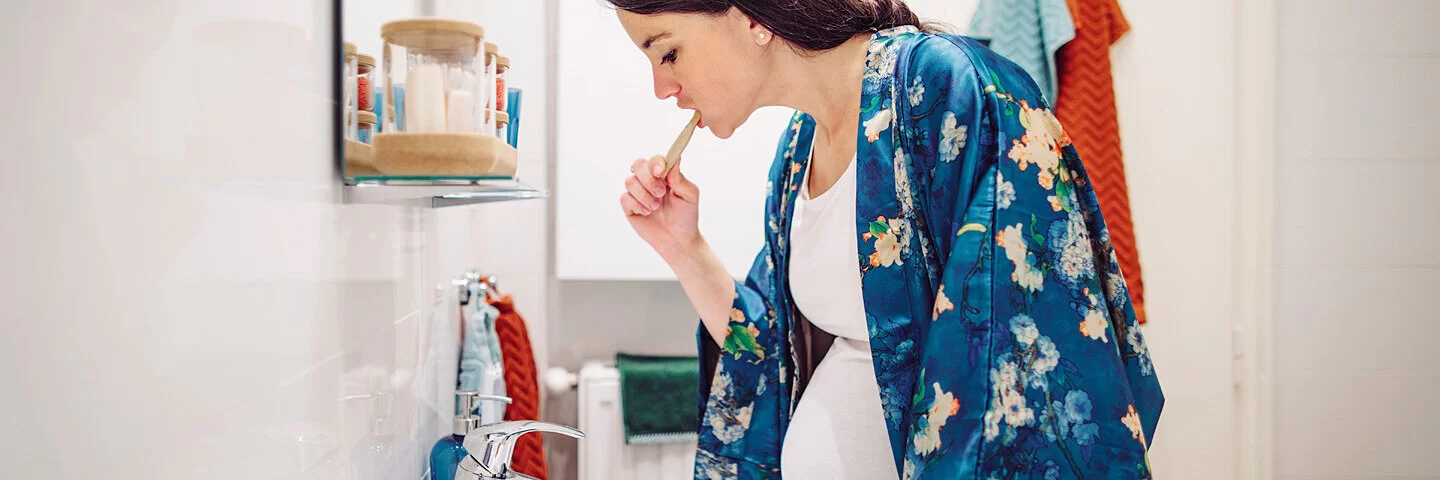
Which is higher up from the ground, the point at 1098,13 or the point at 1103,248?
the point at 1098,13

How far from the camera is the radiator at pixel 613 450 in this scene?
1.48 m

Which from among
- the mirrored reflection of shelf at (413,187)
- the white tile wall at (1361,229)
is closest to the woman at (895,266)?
the mirrored reflection of shelf at (413,187)

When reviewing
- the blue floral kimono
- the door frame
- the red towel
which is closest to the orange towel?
the door frame

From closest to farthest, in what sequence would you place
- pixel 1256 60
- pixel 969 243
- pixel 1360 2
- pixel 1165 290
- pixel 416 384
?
pixel 969 243 < pixel 416 384 < pixel 1360 2 < pixel 1256 60 < pixel 1165 290

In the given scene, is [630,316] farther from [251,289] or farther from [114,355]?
[114,355]

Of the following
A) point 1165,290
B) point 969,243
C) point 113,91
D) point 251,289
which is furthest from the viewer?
point 1165,290

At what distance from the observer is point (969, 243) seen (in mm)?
610

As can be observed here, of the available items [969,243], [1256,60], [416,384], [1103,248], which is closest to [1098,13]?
[1256,60]

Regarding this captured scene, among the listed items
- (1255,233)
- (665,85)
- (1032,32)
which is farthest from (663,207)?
(1255,233)

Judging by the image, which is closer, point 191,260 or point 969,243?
point 191,260

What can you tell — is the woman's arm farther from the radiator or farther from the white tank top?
the radiator

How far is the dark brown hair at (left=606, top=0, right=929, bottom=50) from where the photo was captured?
78 cm

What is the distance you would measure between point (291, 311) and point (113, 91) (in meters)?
0.20

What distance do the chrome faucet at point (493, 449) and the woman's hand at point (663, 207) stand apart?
0.29 m
